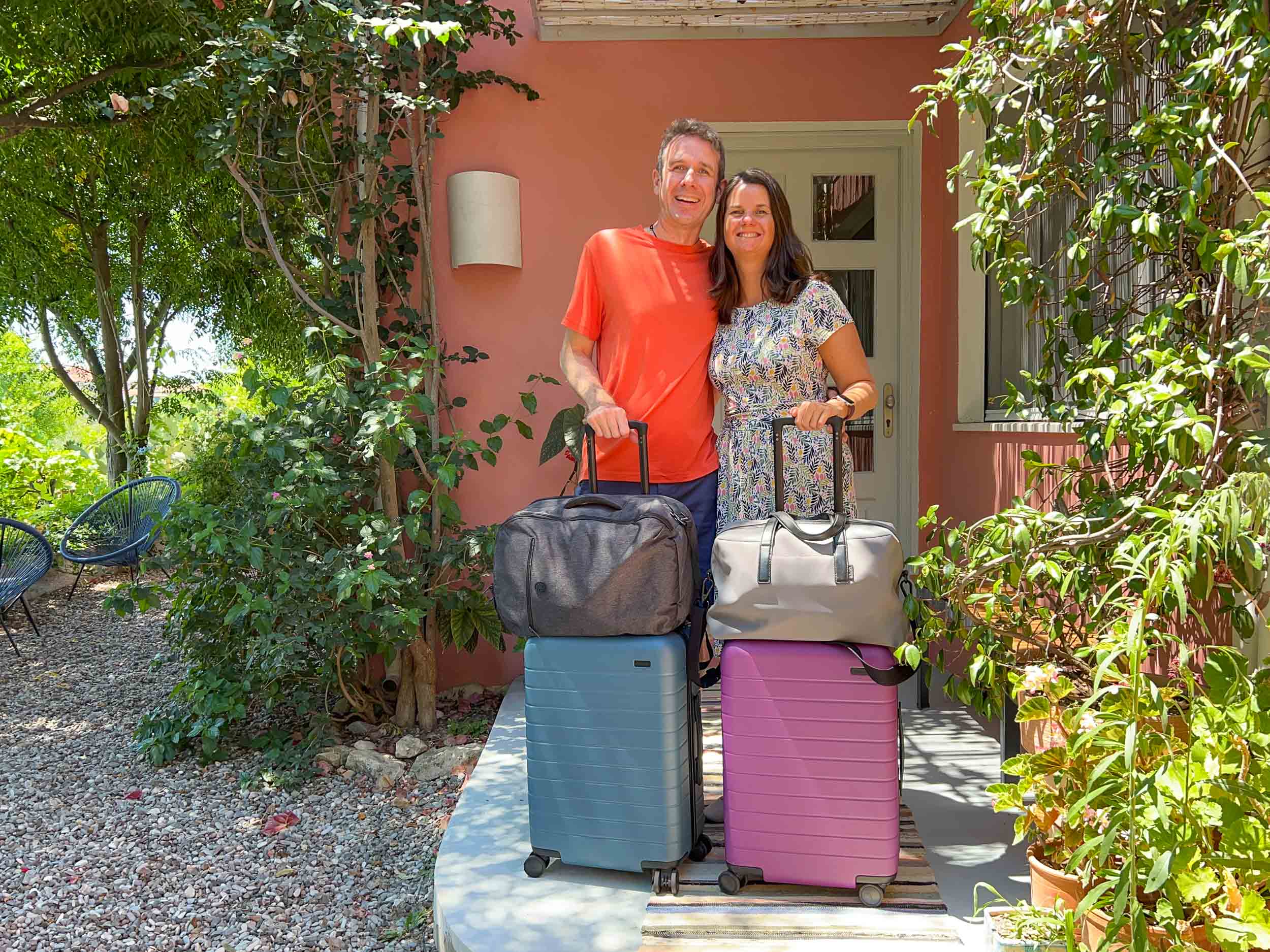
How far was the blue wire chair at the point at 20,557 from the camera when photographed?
5207 mm

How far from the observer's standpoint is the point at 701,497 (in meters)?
2.32

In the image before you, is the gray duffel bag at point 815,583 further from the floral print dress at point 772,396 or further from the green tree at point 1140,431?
the floral print dress at point 772,396

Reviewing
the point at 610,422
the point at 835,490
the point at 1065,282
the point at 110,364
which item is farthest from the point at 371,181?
the point at 110,364

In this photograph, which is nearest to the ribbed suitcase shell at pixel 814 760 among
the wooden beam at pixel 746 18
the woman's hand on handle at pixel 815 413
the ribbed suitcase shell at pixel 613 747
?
the ribbed suitcase shell at pixel 613 747

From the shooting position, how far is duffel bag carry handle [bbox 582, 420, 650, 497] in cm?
212

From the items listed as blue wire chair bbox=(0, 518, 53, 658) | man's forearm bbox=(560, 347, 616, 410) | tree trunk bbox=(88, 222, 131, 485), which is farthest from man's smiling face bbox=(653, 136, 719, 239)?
tree trunk bbox=(88, 222, 131, 485)

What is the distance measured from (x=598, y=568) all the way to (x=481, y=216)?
222cm

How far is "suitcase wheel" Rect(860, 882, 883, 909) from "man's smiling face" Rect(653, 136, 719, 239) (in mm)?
1563

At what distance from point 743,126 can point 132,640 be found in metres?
4.68

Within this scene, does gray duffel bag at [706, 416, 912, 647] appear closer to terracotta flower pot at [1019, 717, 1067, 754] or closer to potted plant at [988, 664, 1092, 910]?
potted plant at [988, 664, 1092, 910]

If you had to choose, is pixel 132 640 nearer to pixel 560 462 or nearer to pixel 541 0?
pixel 560 462

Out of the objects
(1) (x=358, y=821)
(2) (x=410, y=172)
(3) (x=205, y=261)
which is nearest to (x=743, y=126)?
(2) (x=410, y=172)

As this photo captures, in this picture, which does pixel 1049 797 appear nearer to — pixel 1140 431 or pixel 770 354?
pixel 1140 431

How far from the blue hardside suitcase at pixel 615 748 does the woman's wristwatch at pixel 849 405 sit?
0.62 m
